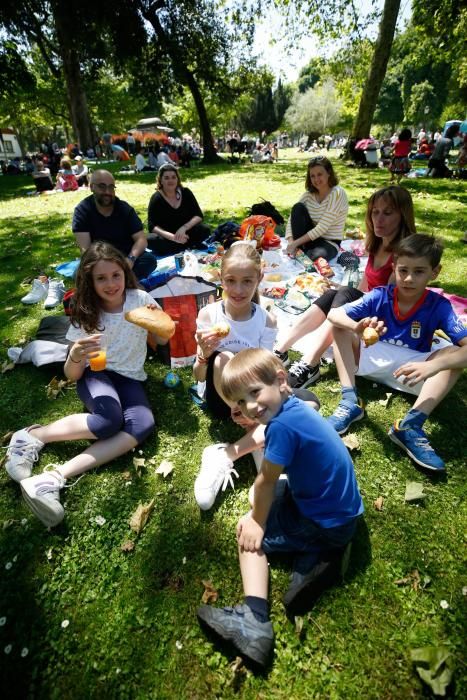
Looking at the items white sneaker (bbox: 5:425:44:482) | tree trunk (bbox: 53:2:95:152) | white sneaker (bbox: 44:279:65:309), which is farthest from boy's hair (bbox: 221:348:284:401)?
tree trunk (bbox: 53:2:95:152)

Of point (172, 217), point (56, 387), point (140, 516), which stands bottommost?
point (140, 516)

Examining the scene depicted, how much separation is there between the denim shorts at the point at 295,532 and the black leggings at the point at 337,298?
1917 millimetres

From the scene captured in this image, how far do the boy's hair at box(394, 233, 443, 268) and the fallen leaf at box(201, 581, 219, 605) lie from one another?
241cm

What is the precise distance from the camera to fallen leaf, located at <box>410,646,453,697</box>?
5.06ft

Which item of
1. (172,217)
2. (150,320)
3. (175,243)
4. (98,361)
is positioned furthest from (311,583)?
(172,217)

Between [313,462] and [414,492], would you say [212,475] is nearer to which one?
Result: [313,462]

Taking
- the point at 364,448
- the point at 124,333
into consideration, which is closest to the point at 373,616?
the point at 364,448

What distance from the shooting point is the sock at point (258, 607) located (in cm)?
171

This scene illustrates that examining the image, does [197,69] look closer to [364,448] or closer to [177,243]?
[177,243]

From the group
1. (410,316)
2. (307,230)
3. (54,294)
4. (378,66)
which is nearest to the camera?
(410,316)

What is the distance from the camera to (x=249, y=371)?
1.63 meters

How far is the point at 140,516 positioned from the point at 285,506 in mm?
904

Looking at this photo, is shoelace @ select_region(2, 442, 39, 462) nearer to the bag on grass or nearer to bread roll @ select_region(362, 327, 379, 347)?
the bag on grass

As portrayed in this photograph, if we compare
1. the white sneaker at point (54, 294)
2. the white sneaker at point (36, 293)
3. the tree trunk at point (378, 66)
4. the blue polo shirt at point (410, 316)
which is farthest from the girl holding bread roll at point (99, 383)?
the tree trunk at point (378, 66)
